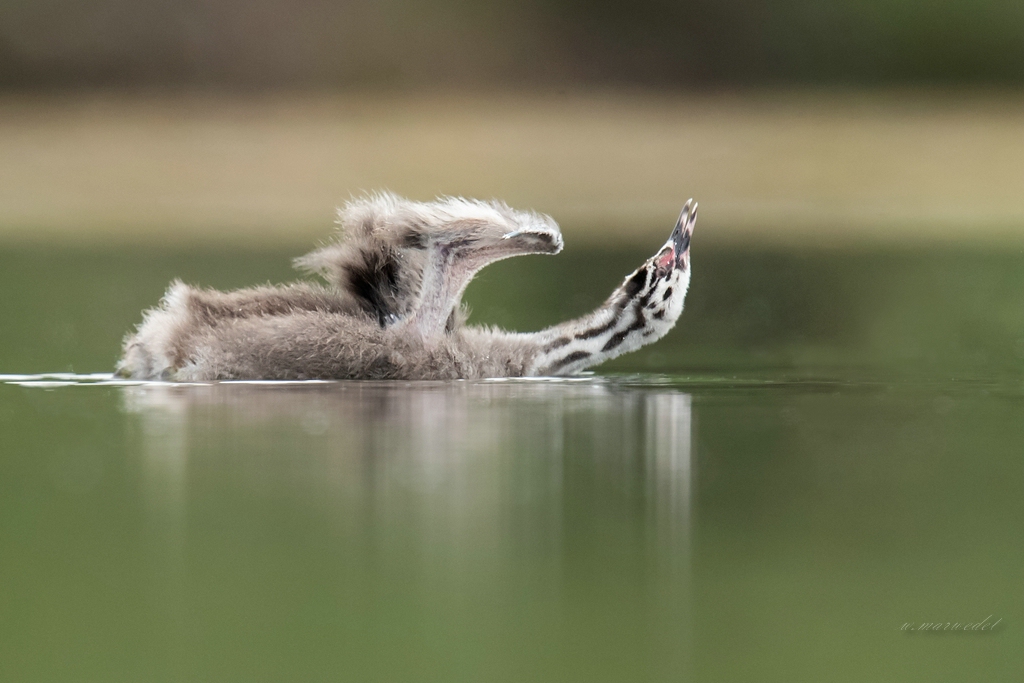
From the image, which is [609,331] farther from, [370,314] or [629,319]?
[370,314]

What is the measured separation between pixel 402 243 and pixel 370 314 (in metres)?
0.38

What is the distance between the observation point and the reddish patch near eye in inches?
259

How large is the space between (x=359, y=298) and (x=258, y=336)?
553 mm

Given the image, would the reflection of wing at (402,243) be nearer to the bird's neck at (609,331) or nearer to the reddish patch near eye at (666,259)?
the bird's neck at (609,331)

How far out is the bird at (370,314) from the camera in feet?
19.1

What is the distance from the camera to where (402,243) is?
19.5ft

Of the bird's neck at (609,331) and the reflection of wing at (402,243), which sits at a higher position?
the reflection of wing at (402,243)

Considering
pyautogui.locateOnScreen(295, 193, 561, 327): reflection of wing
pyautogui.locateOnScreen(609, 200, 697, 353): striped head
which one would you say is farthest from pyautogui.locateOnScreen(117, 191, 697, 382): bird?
pyautogui.locateOnScreen(609, 200, 697, 353): striped head

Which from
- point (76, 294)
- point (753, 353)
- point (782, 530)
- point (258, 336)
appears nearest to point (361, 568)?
point (782, 530)

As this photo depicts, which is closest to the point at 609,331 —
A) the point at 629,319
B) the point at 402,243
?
the point at 629,319

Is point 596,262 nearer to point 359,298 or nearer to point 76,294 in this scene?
point 76,294

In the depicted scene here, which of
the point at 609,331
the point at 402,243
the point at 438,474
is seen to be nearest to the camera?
the point at 438,474

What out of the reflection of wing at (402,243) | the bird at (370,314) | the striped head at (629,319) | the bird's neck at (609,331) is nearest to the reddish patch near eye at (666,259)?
the striped head at (629,319)

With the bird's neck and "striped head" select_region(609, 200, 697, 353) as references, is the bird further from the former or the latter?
"striped head" select_region(609, 200, 697, 353)
